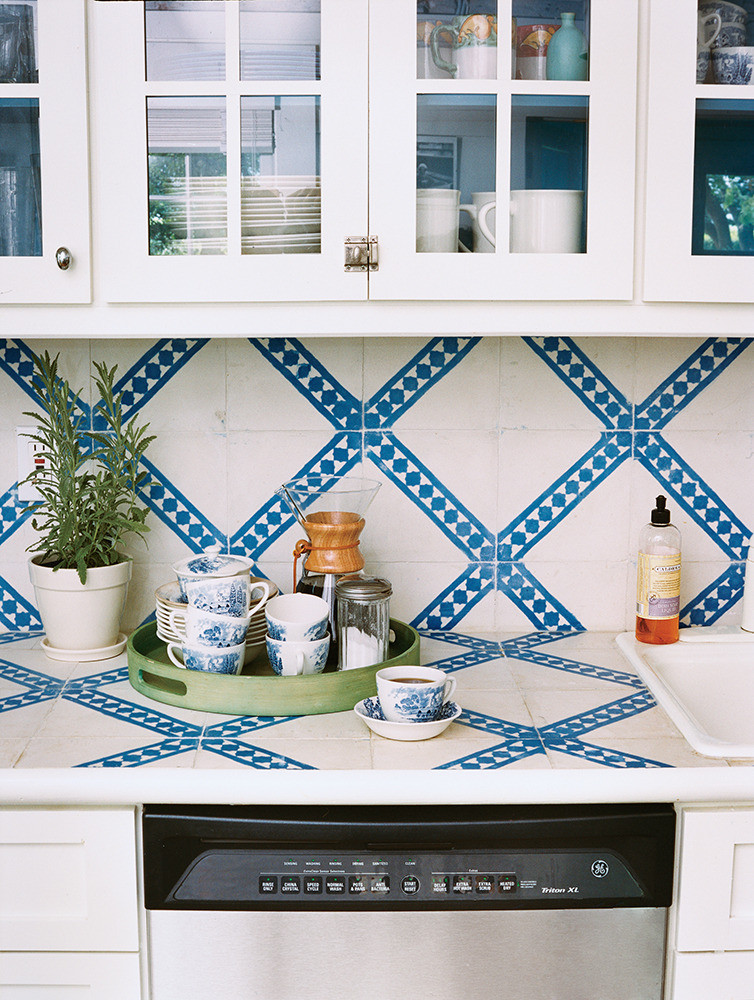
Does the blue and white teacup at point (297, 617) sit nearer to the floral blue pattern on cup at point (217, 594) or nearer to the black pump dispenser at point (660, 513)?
the floral blue pattern on cup at point (217, 594)

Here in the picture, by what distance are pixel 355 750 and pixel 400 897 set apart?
0.20 meters

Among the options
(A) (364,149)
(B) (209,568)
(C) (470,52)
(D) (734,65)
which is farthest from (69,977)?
(D) (734,65)

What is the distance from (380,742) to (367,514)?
587mm

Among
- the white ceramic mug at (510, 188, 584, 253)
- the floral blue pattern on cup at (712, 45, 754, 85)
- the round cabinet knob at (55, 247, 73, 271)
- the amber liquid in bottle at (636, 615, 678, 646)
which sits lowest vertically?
the amber liquid in bottle at (636, 615, 678, 646)

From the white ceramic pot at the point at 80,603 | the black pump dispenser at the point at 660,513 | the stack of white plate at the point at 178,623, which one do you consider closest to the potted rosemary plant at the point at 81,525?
the white ceramic pot at the point at 80,603

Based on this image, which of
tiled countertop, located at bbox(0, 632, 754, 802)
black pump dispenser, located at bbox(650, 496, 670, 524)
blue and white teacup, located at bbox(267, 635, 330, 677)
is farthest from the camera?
black pump dispenser, located at bbox(650, 496, 670, 524)

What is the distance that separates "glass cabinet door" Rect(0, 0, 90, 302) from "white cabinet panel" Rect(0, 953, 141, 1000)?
952mm

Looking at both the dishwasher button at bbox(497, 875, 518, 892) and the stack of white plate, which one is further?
the stack of white plate

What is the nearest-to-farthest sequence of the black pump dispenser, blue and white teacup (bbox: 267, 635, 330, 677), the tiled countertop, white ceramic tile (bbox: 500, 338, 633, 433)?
1. the tiled countertop
2. blue and white teacup (bbox: 267, 635, 330, 677)
3. the black pump dispenser
4. white ceramic tile (bbox: 500, 338, 633, 433)

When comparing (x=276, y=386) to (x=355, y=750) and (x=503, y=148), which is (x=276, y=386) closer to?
(x=503, y=148)

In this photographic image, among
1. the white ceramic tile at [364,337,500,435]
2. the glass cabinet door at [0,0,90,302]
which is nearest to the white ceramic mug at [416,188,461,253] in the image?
the white ceramic tile at [364,337,500,435]

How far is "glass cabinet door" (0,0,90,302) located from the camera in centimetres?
153

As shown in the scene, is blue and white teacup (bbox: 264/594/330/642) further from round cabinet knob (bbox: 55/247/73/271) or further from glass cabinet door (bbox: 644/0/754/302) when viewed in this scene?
glass cabinet door (bbox: 644/0/754/302)

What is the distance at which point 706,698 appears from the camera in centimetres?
186
